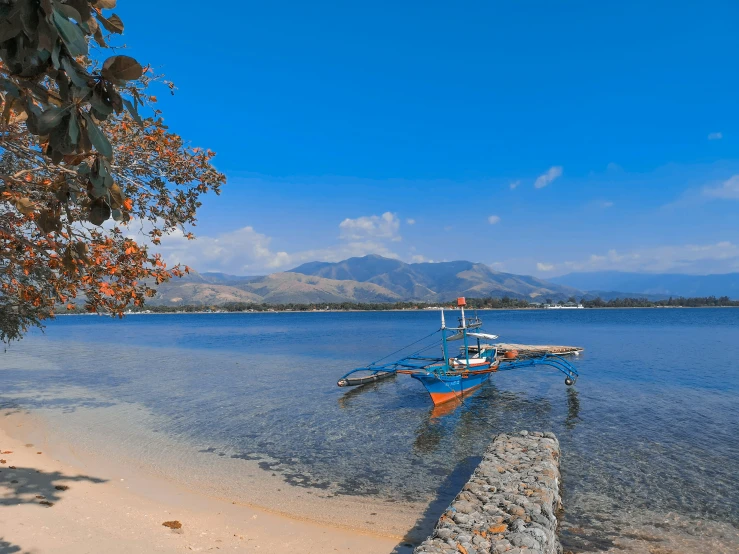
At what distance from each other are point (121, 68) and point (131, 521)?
10596 millimetres

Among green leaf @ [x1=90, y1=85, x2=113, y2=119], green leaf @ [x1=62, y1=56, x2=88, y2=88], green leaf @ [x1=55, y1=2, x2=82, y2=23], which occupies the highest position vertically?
green leaf @ [x1=55, y1=2, x2=82, y2=23]

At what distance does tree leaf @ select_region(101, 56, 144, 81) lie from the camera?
2807 mm

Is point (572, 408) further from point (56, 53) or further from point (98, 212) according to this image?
point (56, 53)

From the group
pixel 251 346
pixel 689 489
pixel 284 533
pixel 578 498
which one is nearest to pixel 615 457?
pixel 689 489

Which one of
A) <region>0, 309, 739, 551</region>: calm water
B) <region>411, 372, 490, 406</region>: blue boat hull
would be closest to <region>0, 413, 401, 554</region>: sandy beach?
<region>0, 309, 739, 551</region>: calm water

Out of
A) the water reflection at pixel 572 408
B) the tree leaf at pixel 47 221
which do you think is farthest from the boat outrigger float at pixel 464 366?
the tree leaf at pixel 47 221

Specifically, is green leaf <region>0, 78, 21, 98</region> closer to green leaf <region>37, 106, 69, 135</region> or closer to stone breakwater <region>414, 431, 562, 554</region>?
green leaf <region>37, 106, 69, 135</region>

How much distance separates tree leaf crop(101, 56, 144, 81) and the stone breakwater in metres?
7.67

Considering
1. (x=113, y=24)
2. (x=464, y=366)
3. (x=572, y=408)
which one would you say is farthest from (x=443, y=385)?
(x=113, y=24)

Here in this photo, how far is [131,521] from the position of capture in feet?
33.4

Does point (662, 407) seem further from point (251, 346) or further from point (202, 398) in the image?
point (251, 346)

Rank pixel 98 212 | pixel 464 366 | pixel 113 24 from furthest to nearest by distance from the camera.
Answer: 1. pixel 464 366
2. pixel 98 212
3. pixel 113 24

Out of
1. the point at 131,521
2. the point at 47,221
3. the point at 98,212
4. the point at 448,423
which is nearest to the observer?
the point at 98,212

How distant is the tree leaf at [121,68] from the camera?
2807 mm
